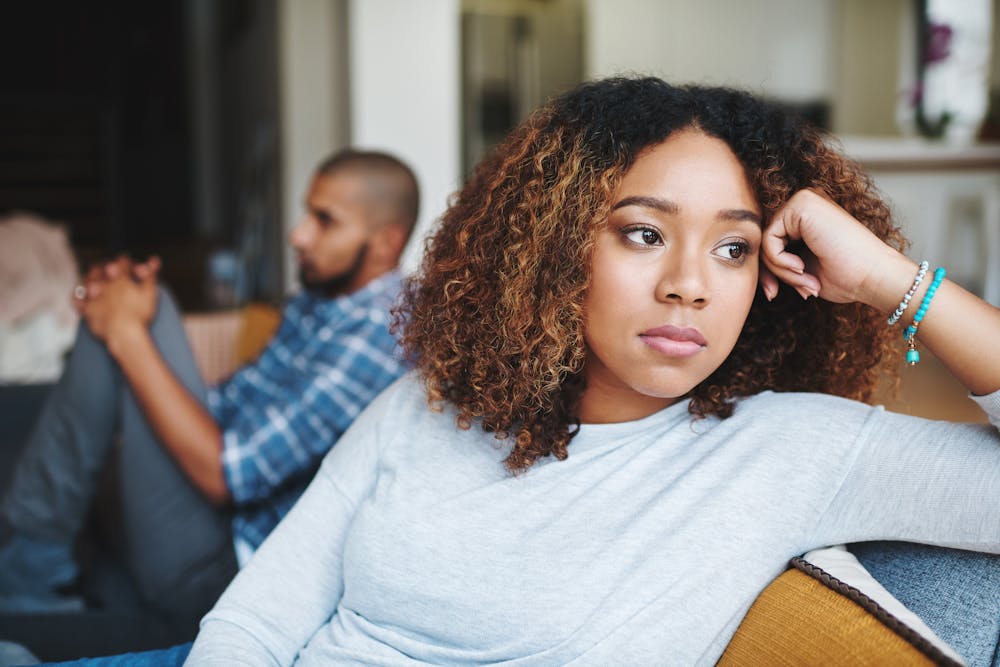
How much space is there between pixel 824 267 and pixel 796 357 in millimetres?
177

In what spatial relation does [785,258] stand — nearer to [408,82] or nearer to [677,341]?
[677,341]

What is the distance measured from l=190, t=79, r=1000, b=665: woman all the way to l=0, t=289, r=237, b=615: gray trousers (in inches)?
23.7

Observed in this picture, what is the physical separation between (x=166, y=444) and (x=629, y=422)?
3.11 feet

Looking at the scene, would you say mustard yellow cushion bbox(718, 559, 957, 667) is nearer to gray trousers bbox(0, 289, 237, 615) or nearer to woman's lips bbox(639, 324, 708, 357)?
woman's lips bbox(639, 324, 708, 357)

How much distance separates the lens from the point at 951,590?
0.87 m

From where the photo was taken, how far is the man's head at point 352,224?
Result: 2.05 meters

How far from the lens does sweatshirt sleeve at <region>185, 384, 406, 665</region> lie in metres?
1.04

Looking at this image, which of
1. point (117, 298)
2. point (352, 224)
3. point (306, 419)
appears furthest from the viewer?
point (352, 224)

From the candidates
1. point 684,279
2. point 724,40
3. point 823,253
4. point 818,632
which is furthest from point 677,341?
point 724,40

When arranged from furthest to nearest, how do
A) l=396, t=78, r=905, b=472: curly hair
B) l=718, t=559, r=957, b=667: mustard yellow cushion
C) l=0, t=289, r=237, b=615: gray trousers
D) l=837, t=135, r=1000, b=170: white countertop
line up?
l=837, t=135, r=1000, b=170: white countertop
l=0, t=289, r=237, b=615: gray trousers
l=396, t=78, r=905, b=472: curly hair
l=718, t=559, r=957, b=667: mustard yellow cushion

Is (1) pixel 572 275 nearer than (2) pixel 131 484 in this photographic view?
Yes

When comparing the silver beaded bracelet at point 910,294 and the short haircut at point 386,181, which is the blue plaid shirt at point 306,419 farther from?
the silver beaded bracelet at point 910,294

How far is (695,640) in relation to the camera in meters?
0.89

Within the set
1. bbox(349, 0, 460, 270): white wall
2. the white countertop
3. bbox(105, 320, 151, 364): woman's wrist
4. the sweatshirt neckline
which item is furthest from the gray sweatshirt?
the white countertop
